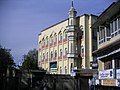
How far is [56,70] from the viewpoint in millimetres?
71562

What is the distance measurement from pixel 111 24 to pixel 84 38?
3354cm

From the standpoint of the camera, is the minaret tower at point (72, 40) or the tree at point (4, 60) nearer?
the tree at point (4, 60)

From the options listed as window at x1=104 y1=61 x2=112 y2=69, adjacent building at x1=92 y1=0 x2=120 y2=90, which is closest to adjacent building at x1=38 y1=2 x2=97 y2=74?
adjacent building at x1=92 y1=0 x2=120 y2=90

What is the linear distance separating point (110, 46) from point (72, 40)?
38235 mm

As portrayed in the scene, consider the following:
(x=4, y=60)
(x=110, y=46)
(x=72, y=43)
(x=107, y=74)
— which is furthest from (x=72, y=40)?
(x=110, y=46)

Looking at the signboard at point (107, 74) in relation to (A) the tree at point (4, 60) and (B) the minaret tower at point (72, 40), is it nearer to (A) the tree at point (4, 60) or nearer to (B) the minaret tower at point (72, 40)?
(A) the tree at point (4, 60)

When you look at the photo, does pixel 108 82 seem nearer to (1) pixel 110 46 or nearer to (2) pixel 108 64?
(2) pixel 108 64

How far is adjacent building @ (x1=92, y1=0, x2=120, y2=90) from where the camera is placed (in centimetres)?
2565

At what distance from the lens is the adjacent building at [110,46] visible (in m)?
25.7

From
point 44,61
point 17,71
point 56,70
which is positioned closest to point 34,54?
point 44,61

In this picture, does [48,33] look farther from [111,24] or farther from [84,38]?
[111,24]

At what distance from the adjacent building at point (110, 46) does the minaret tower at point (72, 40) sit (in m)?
30.5

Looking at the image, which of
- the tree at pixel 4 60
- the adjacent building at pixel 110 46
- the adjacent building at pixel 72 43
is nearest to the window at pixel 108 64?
the adjacent building at pixel 110 46

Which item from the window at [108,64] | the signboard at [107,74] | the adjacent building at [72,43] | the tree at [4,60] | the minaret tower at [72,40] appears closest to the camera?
the signboard at [107,74]
